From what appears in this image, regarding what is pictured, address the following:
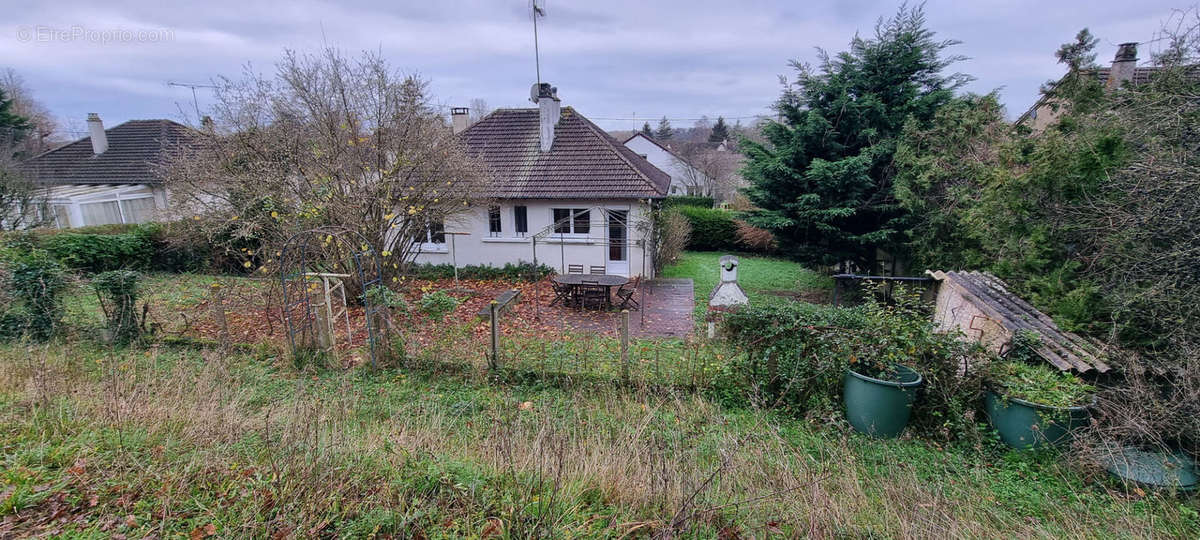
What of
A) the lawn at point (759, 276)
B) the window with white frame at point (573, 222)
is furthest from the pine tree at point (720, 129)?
the window with white frame at point (573, 222)

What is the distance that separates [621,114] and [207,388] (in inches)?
2223

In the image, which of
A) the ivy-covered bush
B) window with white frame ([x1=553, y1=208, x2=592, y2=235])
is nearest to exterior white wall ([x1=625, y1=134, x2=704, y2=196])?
window with white frame ([x1=553, y1=208, x2=592, y2=235])

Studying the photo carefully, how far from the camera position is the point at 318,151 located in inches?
364

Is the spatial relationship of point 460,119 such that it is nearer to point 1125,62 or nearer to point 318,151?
point 318,151

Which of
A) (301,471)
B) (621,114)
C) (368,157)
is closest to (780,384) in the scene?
(301,471)

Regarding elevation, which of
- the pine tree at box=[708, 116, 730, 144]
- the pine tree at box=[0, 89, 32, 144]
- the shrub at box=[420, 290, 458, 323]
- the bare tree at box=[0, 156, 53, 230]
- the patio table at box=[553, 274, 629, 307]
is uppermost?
the pine tree at box=[708, 116, 730, 144]

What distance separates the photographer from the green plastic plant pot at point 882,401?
16.2 feet

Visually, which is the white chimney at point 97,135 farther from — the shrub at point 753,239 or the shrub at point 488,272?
the shrub at point 753,239

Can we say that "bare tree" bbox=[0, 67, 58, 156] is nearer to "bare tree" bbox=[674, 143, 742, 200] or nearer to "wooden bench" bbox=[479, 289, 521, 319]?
"wooden bench" bbox=[479, 289, 521, 319]

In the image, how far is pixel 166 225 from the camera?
45.8 feet

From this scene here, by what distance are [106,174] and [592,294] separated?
22.6 m

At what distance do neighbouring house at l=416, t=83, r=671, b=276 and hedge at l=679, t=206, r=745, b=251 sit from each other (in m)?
7.39

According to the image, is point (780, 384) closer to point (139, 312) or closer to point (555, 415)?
point (555, 415)

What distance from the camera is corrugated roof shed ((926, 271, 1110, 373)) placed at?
4941 mm
